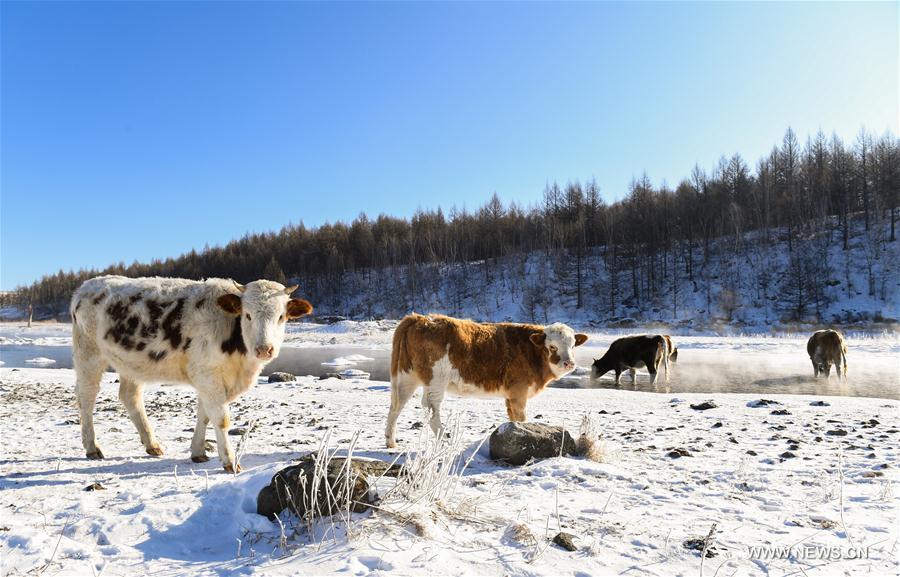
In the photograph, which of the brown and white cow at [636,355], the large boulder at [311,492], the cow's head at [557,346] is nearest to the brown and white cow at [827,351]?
the brown and white cow at [636,355]

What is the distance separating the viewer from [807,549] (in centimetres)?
322

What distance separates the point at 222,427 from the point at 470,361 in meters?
3.28

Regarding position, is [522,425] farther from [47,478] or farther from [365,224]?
[365,224]

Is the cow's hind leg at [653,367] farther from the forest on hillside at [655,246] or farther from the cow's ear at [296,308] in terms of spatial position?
the forest on hillside at [655,246]

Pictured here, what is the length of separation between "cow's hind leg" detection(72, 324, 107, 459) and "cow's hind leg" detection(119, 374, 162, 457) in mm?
295

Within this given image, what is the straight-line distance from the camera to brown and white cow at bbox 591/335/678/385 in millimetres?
16984

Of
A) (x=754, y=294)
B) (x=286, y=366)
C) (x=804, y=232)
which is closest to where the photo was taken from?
(x=286, y=366)

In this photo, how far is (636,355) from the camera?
1734 cm

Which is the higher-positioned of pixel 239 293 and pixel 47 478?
pixel 239 293

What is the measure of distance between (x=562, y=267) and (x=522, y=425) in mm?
55728

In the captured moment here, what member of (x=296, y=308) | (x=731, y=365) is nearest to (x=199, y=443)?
(x=296, y=308)

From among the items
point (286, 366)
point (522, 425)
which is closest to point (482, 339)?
point (522, 425)

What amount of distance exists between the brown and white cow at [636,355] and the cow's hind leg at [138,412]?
47.3 feet

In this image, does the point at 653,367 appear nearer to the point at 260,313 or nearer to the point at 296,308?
the point at 296,308
